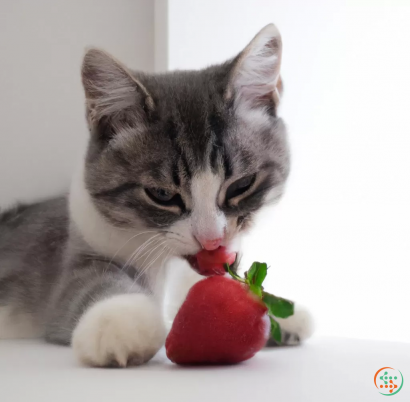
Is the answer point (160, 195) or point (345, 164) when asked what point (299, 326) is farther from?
point (345, 164)

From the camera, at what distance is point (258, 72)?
1.25m

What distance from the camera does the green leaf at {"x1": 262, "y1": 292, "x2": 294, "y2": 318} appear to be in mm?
854

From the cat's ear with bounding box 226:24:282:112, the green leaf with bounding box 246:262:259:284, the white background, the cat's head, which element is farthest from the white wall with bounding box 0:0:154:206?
the green leaf with bounding box 246:262:259:284

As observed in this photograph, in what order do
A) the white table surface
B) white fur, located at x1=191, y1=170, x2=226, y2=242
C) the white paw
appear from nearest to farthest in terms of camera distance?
the white table surface, white fur, located at x1=191, y1=170, x2=226, y2=242, the white paw

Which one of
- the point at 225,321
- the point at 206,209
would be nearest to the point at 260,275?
the point at 225,321

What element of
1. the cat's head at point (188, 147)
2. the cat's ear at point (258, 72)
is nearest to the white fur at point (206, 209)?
the cat's head at point (188, 147)

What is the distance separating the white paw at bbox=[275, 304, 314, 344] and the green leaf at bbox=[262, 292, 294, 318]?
1.01 ft

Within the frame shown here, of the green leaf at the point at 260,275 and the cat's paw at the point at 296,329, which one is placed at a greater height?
the green leaf at the point at 260,275

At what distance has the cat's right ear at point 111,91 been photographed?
1176 mm

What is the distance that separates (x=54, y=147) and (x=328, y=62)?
111 centimetres

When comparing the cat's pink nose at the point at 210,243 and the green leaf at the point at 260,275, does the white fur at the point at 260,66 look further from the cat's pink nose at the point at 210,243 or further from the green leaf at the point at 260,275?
the green leaf at the point at 260,275

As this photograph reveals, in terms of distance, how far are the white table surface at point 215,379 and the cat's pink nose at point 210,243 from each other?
24 cm

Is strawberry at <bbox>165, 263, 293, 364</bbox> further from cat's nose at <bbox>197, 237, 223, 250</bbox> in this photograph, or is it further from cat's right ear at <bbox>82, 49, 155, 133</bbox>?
cat's right ear at <bbox>82, 49, 155, 133</bbox>

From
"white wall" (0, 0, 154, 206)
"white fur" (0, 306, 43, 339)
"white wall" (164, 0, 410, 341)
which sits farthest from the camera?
"white wall" (0, 0, 154, 206)
